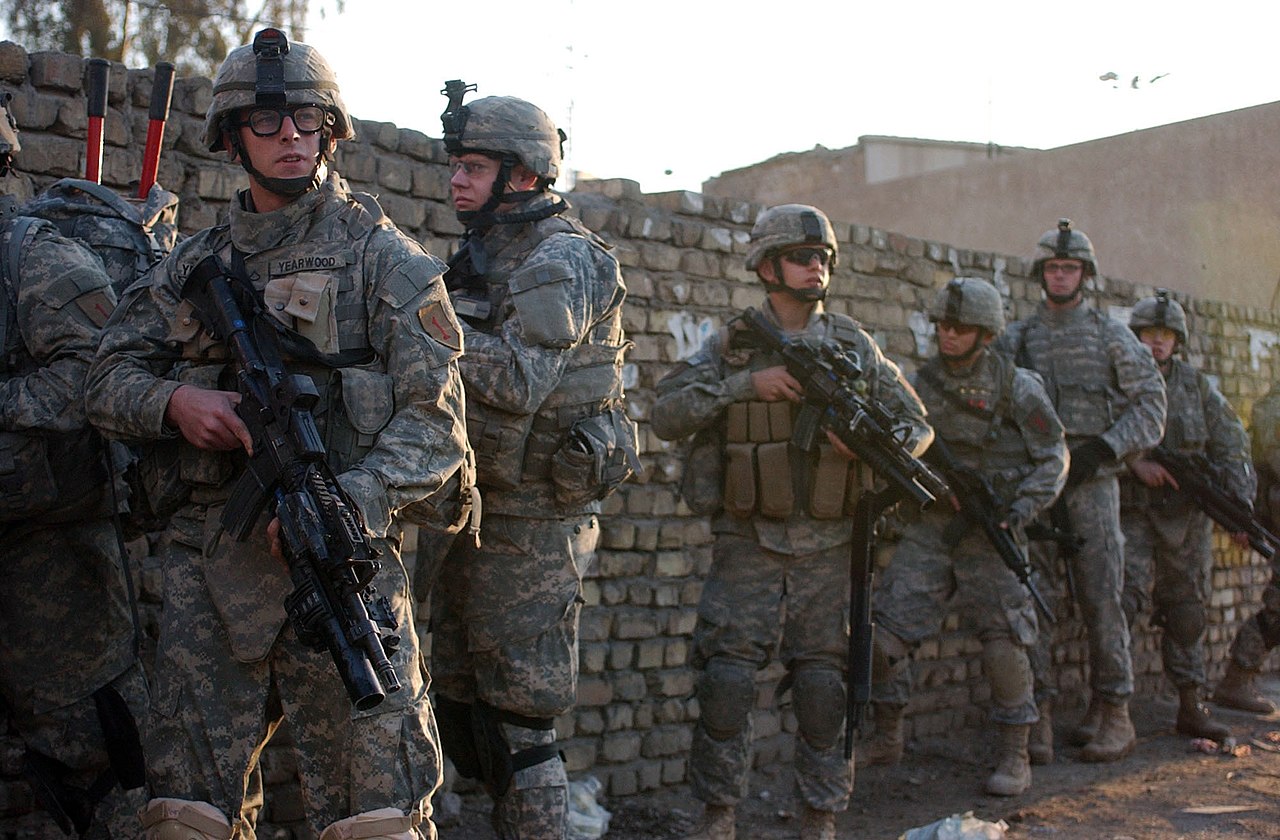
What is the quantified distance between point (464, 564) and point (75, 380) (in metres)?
1.11

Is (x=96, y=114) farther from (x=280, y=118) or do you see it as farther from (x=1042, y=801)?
(x=1042, y=801)

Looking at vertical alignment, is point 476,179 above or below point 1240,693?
above

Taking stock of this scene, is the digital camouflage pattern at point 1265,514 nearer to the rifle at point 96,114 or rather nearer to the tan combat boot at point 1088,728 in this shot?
the tan combat boot at point 1088,728

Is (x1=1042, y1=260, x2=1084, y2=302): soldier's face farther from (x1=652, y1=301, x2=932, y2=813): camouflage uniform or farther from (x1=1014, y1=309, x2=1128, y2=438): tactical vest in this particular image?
(x1=652, y1=301, x2=932, y2=813): camouflage uniform

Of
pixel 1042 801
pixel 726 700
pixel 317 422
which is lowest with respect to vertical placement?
pixel 1042 801

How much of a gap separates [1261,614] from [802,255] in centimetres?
449

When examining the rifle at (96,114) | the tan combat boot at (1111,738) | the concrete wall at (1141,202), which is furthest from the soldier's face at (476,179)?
the concrete wall at (1141,202)

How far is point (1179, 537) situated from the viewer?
7.57 m

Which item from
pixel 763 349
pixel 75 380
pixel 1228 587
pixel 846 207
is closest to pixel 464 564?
pixel 75 380

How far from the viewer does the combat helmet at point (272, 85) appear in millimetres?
2881

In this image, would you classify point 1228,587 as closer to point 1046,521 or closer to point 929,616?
point 1046,521

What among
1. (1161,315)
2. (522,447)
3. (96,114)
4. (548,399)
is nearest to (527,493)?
(522,447)

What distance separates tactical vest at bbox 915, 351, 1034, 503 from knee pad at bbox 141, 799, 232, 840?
398cm

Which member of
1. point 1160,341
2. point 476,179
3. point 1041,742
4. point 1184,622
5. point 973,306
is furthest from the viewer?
point 1160,341
